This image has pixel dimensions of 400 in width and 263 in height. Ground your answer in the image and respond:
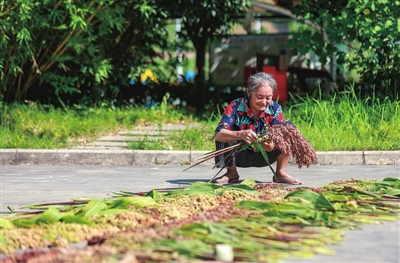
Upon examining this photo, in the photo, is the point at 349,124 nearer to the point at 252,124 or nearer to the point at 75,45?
the point at 252,124

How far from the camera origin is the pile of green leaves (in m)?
4.42

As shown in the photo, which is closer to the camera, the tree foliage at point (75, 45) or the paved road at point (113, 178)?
the paved road at point (113, 178)

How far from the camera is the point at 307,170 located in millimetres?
9477

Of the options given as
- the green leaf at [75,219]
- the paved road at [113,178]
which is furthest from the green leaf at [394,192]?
the green leaf at [75,219]

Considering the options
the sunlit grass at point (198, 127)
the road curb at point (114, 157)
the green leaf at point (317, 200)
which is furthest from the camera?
the sunlit grass at point (198, 127)

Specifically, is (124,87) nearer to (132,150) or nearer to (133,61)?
(133,61)

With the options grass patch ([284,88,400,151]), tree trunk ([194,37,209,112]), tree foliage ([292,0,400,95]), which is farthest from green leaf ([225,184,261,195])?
tree trunk ([194,37,209,112])

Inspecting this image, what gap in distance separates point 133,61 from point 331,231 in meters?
10.5

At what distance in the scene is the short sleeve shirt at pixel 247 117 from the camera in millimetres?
7898

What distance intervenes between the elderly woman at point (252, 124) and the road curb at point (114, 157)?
2.01m

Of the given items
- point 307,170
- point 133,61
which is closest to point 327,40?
point 133,61

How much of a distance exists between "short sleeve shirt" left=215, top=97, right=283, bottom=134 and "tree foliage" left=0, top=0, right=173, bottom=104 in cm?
494

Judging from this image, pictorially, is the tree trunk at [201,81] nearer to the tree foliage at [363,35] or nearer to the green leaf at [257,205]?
the tree foliage at [363,35]

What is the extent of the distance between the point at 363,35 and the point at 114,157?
4.28m
